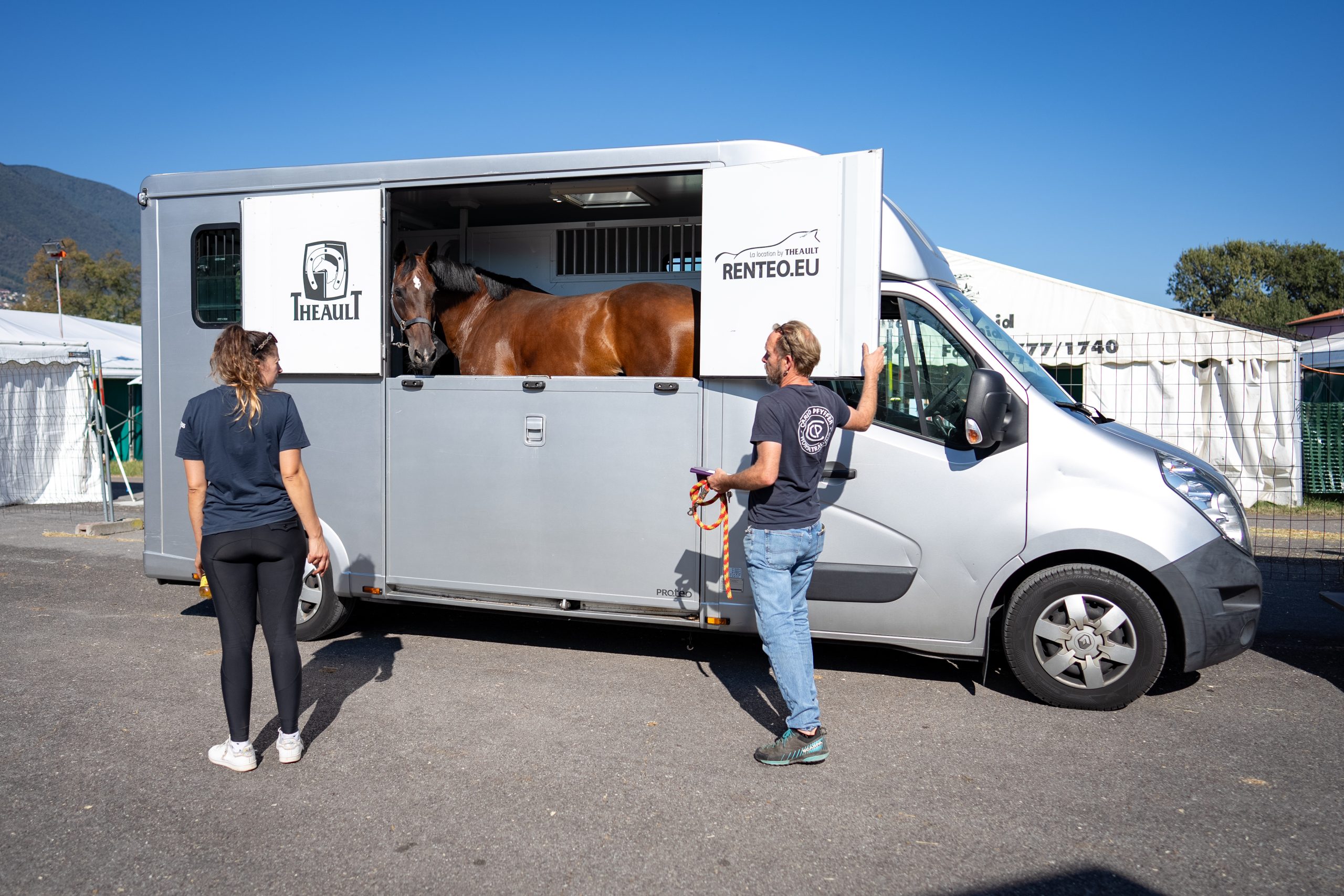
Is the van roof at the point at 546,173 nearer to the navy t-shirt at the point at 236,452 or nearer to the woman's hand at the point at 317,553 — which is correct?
the navy t-shirt at the point at 236,452

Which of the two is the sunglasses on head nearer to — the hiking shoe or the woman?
the woman

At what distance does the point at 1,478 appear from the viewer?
14.1 meters

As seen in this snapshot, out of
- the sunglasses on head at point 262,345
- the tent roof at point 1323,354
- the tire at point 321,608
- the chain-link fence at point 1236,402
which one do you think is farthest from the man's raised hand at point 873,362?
the tent roof at point 1323,354

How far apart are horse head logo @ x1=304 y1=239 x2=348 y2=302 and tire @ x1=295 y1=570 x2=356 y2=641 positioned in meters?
1.77

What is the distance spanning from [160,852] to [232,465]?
4.86 ft

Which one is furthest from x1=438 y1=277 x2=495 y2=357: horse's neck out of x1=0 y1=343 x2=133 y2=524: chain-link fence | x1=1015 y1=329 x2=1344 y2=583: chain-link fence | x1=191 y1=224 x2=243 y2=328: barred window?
x1=1015 y1=329 x2=1344 y2=583: chain-link fence

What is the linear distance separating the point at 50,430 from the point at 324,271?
11676 millimetres

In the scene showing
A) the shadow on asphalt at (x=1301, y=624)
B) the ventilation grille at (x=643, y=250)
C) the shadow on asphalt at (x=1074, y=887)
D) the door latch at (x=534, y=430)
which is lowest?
the shadow on asphalt at (x=1074, y=887)

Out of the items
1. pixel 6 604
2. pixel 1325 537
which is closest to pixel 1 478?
pixel 6 604

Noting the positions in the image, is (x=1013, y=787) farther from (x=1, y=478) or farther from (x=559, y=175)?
(x=1, y=478)

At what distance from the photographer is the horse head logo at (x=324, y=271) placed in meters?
5.75

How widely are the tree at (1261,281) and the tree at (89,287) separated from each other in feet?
211

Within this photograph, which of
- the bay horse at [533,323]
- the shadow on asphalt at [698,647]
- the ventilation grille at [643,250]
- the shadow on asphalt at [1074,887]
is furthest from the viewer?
the ventilation grille at [643,250]

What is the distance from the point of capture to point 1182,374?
47.0 feet
